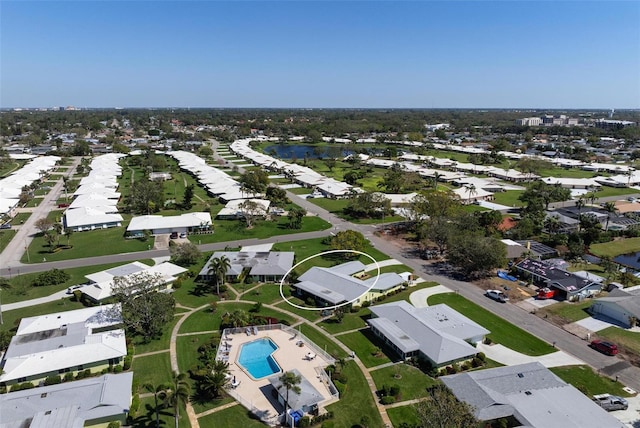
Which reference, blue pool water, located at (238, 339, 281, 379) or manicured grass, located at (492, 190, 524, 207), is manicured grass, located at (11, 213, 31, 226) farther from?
manicured grass, located at (492, 190, 524, 207)

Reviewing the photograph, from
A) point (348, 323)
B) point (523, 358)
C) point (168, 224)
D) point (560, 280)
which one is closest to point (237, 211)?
point (168, 224)

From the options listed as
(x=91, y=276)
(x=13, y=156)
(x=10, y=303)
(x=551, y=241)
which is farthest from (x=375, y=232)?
(x=13, y=156)

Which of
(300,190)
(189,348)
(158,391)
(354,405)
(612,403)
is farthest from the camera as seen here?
(300,190)

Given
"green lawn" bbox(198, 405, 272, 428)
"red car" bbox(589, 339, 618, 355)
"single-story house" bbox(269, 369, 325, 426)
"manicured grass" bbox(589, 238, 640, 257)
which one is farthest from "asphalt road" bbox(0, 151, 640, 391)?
"manicured grass" bbox(589, 238, 640, 257)

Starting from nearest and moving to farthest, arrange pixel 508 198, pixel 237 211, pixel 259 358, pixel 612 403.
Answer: pixel 612 403 → pixel 259 358 → pixel 237 211 → pixel 508 198

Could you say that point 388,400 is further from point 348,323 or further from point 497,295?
point 497,295

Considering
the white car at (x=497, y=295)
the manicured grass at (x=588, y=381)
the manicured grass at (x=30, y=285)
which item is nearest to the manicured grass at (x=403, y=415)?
the manicured grass at (x=588, y=381)
